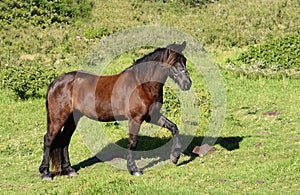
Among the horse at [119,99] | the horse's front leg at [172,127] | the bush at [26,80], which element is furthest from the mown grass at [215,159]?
the bush at [26,80]

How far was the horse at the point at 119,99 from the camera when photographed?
9.28 m

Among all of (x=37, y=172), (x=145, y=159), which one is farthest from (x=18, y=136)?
(x=145, y=159)

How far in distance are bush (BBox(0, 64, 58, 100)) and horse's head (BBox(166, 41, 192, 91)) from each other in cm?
842

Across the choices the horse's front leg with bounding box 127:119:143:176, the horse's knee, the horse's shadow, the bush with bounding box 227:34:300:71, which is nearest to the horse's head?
the horse's front leg with bounding box 127:119:143:176

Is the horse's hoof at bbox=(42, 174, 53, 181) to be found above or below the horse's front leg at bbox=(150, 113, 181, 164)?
below

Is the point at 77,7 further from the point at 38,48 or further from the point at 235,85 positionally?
the point at 235,85

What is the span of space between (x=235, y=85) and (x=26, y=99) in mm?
6406

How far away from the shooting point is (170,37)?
76.3 feet

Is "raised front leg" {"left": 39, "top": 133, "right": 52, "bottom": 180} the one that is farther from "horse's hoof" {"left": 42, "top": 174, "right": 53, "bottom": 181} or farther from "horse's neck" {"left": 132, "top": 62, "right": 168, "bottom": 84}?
"horse's neck" {"left": 132, "top": 62, "right": 168, "bottom": 84}

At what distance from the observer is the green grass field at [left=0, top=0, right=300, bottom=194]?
341 inches

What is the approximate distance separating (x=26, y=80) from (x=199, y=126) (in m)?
6.76

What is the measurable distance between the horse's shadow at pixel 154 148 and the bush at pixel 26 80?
5.49 meters

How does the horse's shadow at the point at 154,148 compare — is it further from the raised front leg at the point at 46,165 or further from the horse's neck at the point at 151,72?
the horse's neck at the point at 151,72

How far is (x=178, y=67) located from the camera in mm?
9164
